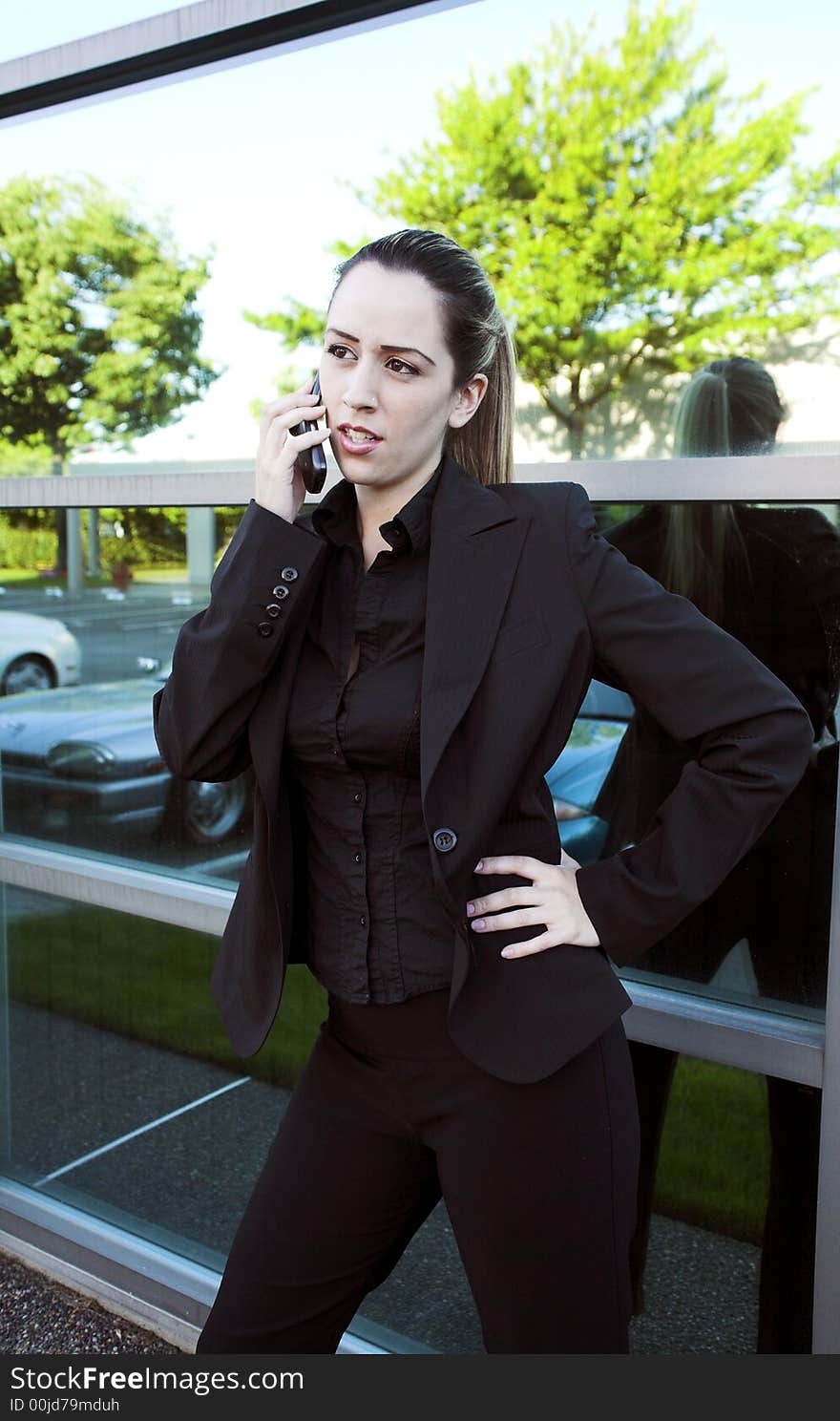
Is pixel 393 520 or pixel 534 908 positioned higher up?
pixel 393 520

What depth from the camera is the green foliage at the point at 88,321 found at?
329 centimetres

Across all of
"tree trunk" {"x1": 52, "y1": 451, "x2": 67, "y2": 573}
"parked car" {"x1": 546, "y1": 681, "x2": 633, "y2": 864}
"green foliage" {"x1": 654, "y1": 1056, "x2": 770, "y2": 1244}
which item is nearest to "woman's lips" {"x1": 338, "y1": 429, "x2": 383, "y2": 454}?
"parked car" {"x1": 546, "y1": 681, "x2": 633, "y2": 864}

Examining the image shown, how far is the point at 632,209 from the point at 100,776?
216cm

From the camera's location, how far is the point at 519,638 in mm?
1683

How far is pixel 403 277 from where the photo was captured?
1.74 metres

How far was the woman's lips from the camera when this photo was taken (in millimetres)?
1754

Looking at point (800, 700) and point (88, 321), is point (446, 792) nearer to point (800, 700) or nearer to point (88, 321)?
point (800, 700)

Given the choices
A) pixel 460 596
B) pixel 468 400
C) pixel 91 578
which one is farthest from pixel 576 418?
pixel 91 578

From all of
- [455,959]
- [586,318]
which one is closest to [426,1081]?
[455,959]

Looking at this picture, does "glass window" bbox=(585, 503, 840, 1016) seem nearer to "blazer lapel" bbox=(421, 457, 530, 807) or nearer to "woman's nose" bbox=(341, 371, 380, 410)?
"blazer lapel" bbox=(421, 457, 530, 807)

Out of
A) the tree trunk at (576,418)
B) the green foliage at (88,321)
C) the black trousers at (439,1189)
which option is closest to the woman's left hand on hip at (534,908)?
the black trousers at (439,1189)

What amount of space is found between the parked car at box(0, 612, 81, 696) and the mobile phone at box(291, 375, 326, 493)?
1930mm

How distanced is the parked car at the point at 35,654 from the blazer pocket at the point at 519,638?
2.20 metres

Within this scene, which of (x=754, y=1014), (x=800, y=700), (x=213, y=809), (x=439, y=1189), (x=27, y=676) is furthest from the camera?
(x=27, y=676)
